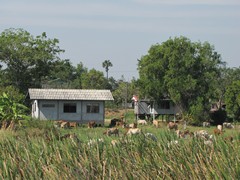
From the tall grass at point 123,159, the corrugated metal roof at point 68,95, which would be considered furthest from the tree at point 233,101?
the tall grass at point 123,159

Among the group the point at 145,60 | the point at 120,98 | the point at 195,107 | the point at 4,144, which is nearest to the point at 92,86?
the point at 120,98

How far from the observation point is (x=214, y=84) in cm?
5606

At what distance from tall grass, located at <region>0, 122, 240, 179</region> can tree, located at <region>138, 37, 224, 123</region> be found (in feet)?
144

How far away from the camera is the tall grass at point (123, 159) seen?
770cm

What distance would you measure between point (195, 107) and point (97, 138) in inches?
1709

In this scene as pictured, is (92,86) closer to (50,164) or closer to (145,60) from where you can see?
(145,60)

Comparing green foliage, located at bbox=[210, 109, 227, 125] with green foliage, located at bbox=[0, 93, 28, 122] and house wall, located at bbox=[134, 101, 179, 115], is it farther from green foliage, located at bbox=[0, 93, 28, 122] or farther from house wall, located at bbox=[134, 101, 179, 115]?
green foliage, located at bbox=[0, 93, 28, 122]

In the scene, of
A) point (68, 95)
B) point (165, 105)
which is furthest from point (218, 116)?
point (68, 95)

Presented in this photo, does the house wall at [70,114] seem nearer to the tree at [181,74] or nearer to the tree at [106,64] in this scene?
the tree at [181,74]

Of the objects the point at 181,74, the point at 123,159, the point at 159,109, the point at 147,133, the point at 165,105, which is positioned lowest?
the point at 123,159

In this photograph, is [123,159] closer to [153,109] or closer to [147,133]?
[147,133]

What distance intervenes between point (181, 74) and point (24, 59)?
15416 millimetres

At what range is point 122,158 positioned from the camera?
9.05 metres

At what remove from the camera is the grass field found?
25.3 feet
